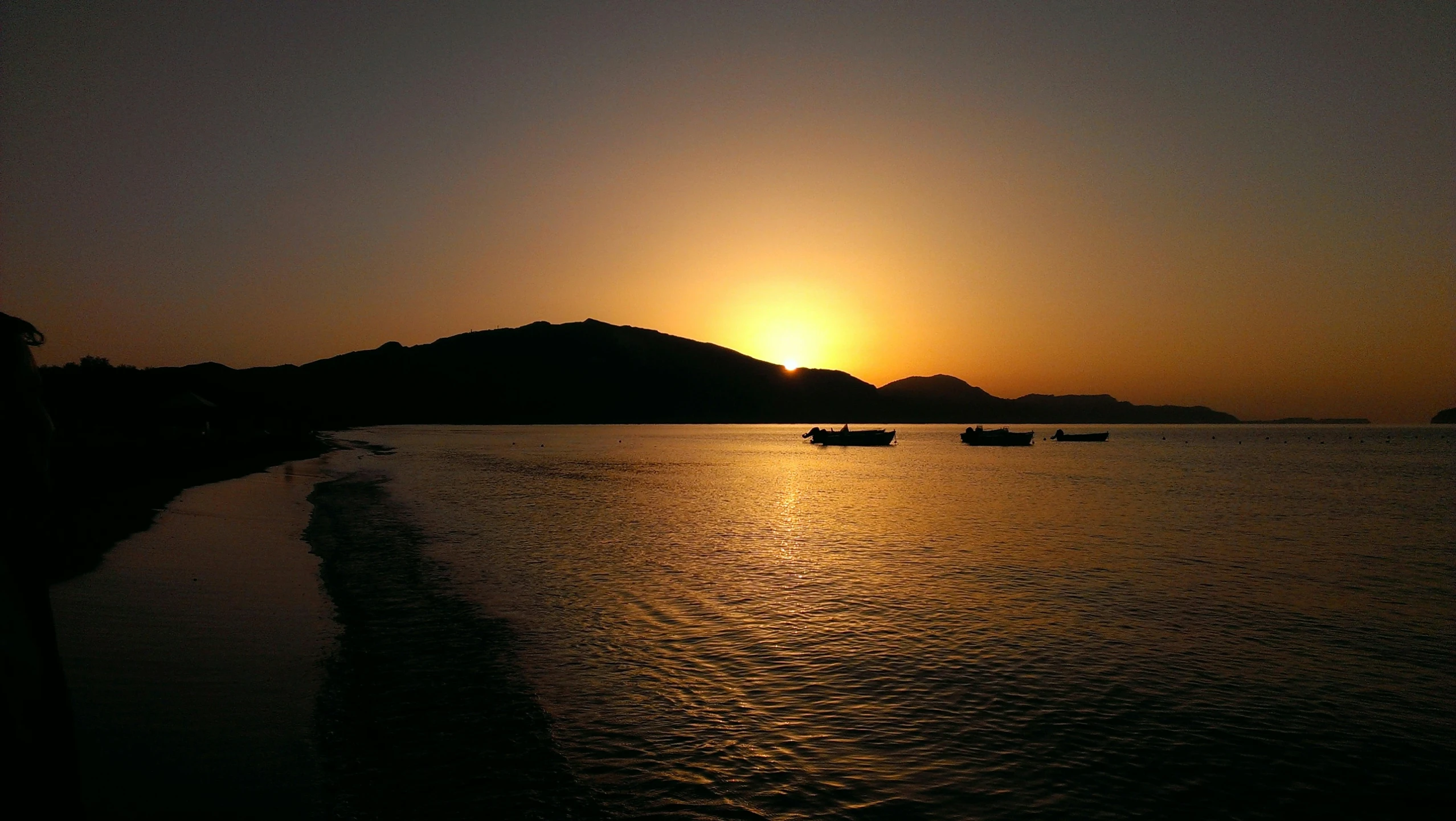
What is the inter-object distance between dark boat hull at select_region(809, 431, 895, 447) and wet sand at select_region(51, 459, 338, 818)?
108 metres

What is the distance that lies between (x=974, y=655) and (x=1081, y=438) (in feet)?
567

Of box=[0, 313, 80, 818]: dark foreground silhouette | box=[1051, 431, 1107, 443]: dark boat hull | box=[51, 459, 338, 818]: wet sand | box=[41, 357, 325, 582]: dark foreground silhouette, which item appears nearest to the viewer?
box=[0, 313, 80, 818]: dark foreground silhouette

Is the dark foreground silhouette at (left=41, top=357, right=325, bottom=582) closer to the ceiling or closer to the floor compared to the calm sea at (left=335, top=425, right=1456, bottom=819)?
closer to the ceiling

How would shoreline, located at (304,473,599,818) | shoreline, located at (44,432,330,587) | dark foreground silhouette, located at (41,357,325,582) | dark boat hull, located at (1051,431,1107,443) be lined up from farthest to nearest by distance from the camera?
dark boat hull, located at (1051,431,1107,443) → dark foreground silhouette, located at (41,357,325,582) → shoreline, located at (44,432,330,587) → shoreline, located at (304,473,599,818)

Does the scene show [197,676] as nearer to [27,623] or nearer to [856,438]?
[27,623]

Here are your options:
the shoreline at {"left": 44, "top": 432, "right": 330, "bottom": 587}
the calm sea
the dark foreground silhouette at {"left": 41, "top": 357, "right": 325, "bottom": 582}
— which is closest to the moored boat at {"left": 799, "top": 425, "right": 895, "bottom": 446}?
the dark foreground silhouette at {"left": 41, "top": 357, "right": 325, "bottom": 582}

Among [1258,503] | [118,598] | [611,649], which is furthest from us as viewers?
[1258,503]

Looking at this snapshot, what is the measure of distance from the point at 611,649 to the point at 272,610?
739 centimetres

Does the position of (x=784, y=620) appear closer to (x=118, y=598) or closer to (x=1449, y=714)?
(x=1449, y=714)

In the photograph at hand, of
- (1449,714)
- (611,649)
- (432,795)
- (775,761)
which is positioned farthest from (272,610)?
(1449,714)

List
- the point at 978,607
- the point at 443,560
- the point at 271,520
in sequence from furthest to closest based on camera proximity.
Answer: the point at 271,520, the point at 443,560, the point at 978,607

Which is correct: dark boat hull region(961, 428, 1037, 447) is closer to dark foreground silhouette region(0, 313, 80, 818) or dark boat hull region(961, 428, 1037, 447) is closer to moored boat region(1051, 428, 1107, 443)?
moored boat region(1051, 428, 1107, 443)

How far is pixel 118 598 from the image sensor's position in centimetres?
1570

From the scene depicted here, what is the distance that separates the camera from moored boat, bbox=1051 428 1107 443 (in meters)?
159
